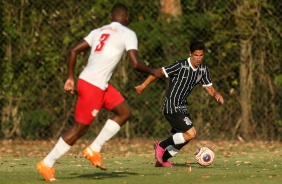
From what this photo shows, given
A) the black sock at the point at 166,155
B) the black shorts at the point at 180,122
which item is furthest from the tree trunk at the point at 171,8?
the black sock at the point at 166,155

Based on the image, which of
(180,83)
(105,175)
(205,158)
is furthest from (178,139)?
(105,175)

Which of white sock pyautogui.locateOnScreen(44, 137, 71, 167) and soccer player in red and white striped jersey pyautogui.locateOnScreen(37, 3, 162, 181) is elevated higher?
soccer player in red and white striped jersey pyautogui.locateOnScreen(37, 3, 162, 181)

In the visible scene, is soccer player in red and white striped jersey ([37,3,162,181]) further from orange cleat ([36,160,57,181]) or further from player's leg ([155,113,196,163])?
player's leg ([155,113,196,163])

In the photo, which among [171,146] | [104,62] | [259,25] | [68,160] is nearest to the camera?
[104,62]

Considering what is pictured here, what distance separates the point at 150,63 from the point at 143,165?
19.0 ft

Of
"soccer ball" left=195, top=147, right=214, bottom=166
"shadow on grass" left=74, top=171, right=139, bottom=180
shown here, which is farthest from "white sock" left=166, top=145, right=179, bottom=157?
"shadow on grass" left=74, top=171, right=139, bottom=180

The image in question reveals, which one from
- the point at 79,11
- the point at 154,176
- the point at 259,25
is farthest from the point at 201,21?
the point at 154,176

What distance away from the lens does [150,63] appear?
1778 cm

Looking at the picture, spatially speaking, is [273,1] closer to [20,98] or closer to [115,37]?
[20,98]

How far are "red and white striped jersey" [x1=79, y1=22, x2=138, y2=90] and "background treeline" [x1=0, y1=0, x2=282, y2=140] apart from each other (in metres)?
8.06

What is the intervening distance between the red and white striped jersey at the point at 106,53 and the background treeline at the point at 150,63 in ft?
26.4

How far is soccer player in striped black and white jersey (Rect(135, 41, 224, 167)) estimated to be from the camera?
11.9 m

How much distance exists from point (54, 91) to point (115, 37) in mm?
8395

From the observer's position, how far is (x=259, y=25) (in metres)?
17.5
